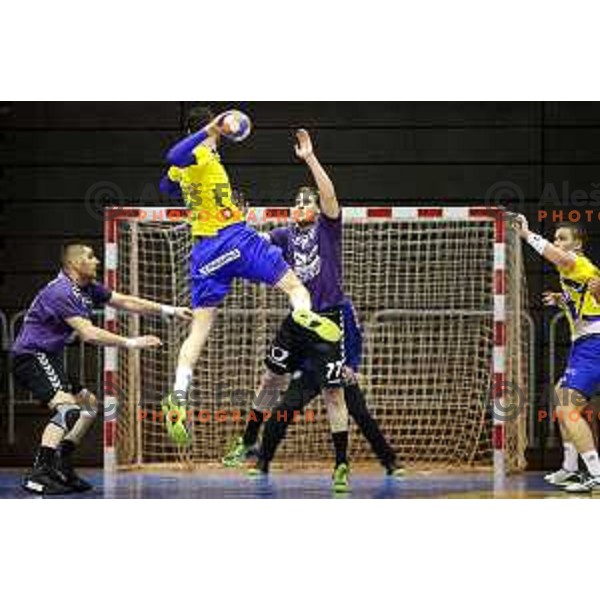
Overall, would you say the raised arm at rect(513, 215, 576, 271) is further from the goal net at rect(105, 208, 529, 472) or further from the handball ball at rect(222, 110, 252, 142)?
the goal net at rect(105, 208, 529, 472)

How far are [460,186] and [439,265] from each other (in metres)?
0.70

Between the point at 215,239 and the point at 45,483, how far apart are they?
2228mm

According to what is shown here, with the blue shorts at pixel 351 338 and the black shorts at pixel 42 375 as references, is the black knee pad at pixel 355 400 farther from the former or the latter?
the black shorts at pixel 42 375

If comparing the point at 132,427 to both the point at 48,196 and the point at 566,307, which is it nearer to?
the point at 48,196

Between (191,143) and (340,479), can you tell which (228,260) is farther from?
(340,479)

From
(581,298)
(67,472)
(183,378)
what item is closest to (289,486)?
(67,472)

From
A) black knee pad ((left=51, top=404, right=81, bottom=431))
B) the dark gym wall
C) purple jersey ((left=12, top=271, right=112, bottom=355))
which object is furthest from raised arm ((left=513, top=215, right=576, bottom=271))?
black knee pad ((left=51, top=404, right=81, bottom=431))

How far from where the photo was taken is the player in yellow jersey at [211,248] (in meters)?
9.19

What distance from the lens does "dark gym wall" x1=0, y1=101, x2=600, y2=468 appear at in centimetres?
1271

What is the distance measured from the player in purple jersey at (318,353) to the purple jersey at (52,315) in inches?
58.7

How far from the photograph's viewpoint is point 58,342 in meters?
10.1

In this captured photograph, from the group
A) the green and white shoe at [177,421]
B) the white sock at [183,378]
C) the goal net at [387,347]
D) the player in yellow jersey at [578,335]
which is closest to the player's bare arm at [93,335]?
the white sock at [183,378]

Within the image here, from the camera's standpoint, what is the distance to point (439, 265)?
41.8 ft

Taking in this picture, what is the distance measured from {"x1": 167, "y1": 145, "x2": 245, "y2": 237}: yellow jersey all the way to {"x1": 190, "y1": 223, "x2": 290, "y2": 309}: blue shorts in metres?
0.06
